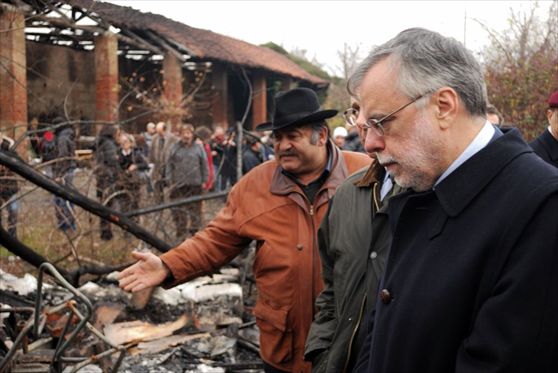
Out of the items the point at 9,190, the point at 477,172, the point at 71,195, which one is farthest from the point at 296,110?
the point at 9,190

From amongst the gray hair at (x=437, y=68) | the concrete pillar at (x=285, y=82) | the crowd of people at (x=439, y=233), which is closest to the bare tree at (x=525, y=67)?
the crowd of people at (x=439, y=233)

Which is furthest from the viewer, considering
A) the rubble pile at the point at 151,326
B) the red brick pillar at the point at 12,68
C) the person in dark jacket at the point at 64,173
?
the person in dark jacket at the point at 64,173

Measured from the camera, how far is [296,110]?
397cm

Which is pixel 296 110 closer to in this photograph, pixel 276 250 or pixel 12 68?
pixel 276 250

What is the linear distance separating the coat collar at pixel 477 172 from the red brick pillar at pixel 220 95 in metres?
23.7

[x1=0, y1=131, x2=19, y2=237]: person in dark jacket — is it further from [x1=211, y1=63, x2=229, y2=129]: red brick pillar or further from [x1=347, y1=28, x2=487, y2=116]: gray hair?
[x1=211, y1=63, x2=229, y2=129]: red brick pillar

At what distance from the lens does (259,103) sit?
28734 mm

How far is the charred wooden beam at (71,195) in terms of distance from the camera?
4778mm

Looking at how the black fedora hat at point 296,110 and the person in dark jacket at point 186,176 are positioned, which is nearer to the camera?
the black fedora hat at point 296,110

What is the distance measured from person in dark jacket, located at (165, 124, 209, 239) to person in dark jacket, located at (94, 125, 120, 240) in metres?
0.81

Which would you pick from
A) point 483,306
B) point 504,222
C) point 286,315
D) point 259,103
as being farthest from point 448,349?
point 259,103

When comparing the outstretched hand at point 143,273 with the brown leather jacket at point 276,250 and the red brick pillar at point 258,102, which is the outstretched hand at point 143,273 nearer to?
the brown leather jacket at point 276,250

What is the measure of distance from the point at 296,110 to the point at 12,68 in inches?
115

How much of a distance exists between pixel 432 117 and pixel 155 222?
21.5ft
